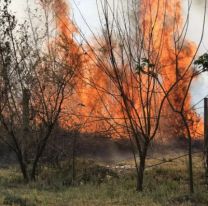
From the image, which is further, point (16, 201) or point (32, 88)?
point (32, 88)

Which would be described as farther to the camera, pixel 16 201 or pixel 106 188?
pixel 106 188

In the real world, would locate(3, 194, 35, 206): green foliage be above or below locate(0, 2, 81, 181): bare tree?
below

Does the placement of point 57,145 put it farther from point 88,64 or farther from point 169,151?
point 169,151

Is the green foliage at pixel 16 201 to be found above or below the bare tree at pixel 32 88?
below

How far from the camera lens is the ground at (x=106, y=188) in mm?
10828

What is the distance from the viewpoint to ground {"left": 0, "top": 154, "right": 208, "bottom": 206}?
35.5 feet

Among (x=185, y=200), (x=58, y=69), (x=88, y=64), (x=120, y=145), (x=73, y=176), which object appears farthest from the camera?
(x=120, y=145)

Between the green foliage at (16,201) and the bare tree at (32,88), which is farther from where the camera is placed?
the bare tree at (32,88)

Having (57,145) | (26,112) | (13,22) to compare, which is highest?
(13,22)

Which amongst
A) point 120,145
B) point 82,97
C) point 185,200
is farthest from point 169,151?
point 185,200

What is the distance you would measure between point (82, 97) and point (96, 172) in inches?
321

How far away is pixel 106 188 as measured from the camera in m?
13.5

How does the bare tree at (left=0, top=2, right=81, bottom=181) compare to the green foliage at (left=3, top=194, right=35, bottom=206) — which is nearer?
the green foliage at (left=3, top=194, right=35, bottom=206)

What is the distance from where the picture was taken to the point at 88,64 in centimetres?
1998
